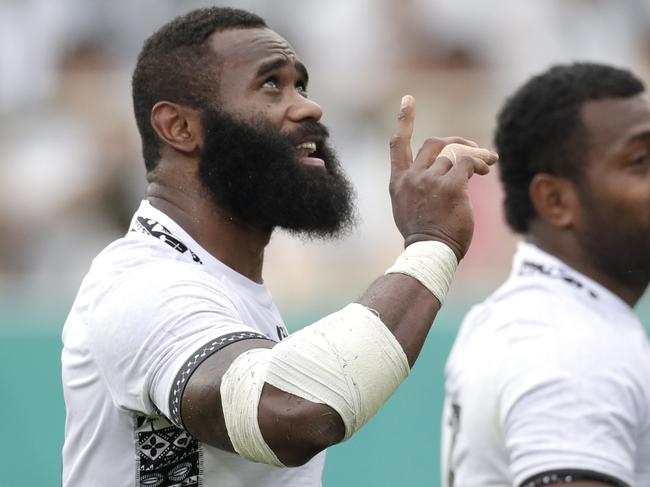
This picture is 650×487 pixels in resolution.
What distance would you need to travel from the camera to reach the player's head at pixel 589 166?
3.60 metres

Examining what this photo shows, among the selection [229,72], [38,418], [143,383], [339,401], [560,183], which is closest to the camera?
[339,401]

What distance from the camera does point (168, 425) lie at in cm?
264

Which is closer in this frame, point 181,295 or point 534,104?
point 181,295

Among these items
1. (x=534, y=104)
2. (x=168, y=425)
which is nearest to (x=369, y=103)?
(x=534, y=104)

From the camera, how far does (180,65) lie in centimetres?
316

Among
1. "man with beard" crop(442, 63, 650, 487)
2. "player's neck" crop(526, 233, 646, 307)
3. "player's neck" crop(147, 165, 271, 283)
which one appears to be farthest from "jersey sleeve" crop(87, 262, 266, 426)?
"player's neck" crop(526, 233, 646, 307)

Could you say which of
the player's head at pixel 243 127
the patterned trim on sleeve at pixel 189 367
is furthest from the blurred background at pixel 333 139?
the patterned trim on sleeve at pixel 189 367

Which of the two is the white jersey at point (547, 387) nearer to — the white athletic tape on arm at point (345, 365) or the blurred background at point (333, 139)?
the white athletic tape on arm at point (345, 365)

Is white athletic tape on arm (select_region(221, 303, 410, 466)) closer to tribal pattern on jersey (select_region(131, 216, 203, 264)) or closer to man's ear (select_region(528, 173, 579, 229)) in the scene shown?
tribal pattern on jersey (select_region(131, 216, 203, 264))

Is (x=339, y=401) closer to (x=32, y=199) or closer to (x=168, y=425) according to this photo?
(x=168, y=425)

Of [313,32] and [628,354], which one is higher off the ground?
[313,32]

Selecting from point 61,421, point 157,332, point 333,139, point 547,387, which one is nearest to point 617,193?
point 547,387

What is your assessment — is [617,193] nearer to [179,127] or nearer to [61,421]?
[179,127]

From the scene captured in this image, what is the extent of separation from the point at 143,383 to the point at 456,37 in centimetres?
559
